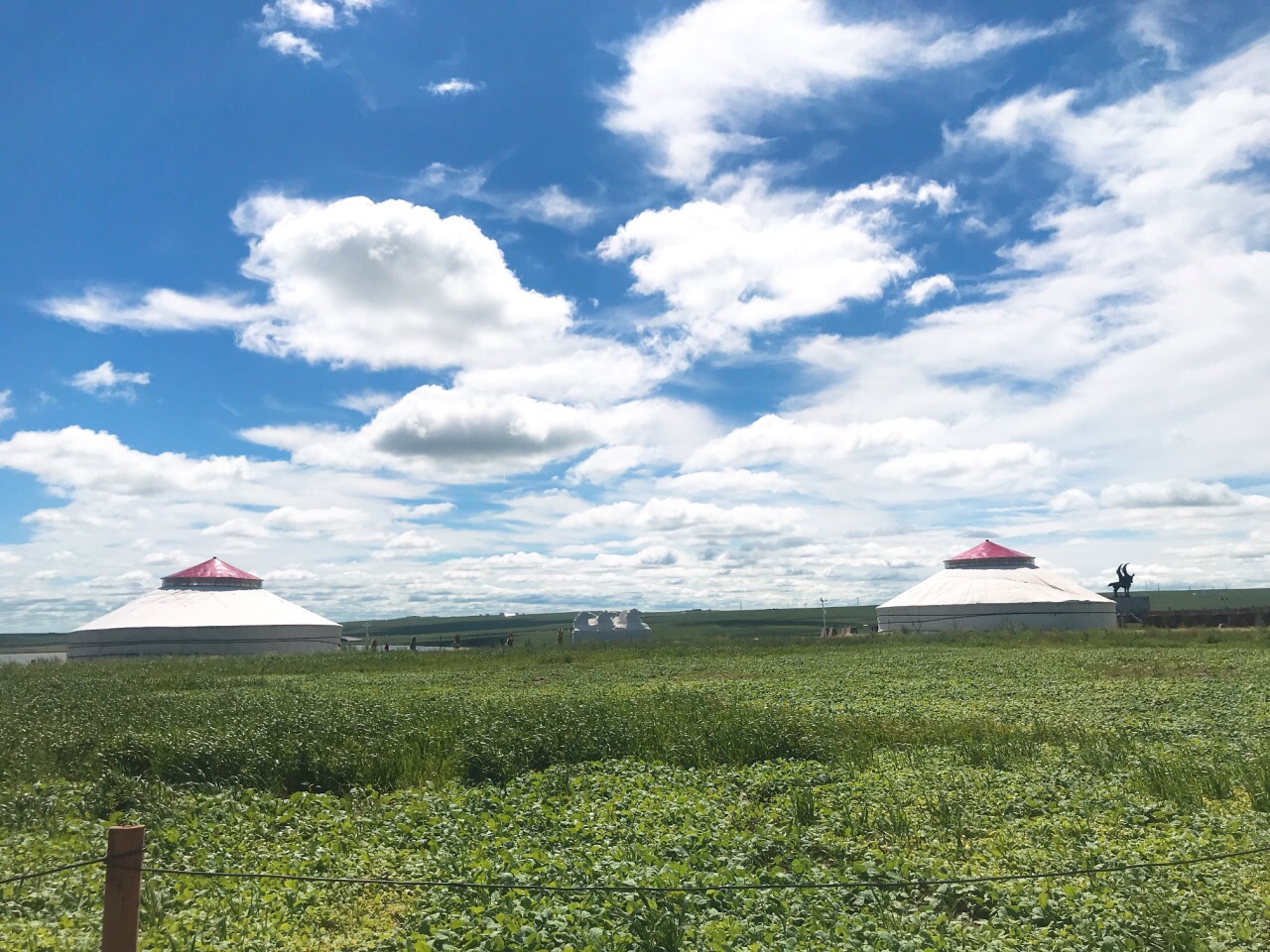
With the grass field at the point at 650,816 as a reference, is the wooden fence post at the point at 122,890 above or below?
above

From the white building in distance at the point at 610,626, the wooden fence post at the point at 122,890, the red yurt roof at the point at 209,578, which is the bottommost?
the white building in distance at the point at 610,626

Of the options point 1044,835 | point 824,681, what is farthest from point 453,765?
point 824,681

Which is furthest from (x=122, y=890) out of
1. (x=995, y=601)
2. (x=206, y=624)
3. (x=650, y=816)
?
(x=995, y=601)

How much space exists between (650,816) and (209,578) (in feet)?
301

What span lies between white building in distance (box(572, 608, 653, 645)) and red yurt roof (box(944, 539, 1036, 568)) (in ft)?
119

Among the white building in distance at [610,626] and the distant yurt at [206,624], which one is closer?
the distant yurt at [206,624]

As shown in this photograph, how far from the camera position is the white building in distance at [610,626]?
101125mm

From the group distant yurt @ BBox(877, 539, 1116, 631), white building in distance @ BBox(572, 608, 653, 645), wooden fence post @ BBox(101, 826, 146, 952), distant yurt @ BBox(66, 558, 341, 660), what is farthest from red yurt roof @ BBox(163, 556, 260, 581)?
wooden fence post @ BBox(101, 826, 146, 952)

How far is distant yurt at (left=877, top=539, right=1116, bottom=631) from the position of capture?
80.7 metres

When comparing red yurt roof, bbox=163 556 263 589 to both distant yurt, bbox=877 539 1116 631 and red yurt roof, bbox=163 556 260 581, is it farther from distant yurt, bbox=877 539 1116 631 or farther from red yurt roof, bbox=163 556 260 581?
distant yurt, bbox=877 539 1116 631

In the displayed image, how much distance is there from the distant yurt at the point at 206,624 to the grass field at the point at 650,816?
59297 mm

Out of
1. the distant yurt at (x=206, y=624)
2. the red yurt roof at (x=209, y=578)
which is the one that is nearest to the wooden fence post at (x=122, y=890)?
the distant yurt at (x=206, y=624)

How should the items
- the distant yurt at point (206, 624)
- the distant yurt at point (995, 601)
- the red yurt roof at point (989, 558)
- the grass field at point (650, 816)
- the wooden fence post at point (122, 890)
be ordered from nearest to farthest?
the wooden fence post at point (122, 890) → the grass field at point (650, 816) → the distant yurt at point (206, 624) → the distant yurt at point (995, 601) → the red yurt roof at point (989, 558)

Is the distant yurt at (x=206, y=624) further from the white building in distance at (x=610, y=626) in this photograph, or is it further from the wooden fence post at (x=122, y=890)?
the wooden fence post at (x=122, y=890)
